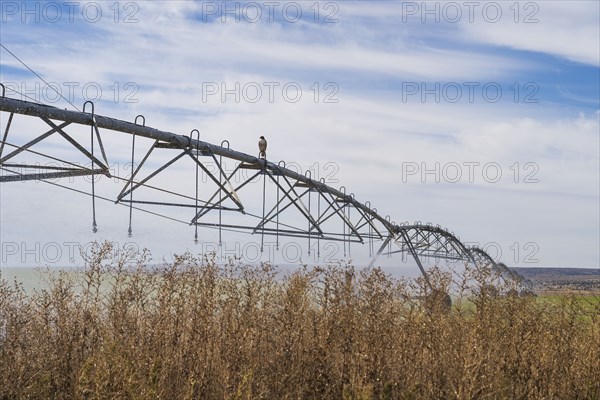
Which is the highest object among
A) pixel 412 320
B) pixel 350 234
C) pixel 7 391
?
pixel 350 234

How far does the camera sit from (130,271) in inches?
505

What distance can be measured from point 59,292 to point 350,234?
1136 cm

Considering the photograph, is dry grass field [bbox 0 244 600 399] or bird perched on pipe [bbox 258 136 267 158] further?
bird perched on pipe [bbox 258 136 267 158]

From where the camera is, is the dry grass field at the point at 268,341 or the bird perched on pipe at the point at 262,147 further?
the bird perched on pipe at the point at 262,147

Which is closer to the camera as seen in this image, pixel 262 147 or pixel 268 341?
pixel 268 341

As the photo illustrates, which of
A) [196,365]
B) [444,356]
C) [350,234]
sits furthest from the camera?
[350,234]

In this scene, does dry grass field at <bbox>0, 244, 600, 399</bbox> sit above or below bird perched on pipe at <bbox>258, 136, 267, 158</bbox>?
below

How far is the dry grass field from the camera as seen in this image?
10.7 meters

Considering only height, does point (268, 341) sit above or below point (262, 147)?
below

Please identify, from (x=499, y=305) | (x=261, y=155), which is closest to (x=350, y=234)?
(x=261, y=155)

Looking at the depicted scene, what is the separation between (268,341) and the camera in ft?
38.2

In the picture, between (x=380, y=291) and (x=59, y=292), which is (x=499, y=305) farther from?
(x=59, y=292)

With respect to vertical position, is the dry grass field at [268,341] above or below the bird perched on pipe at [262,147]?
below

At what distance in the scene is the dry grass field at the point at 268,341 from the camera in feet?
35.1
